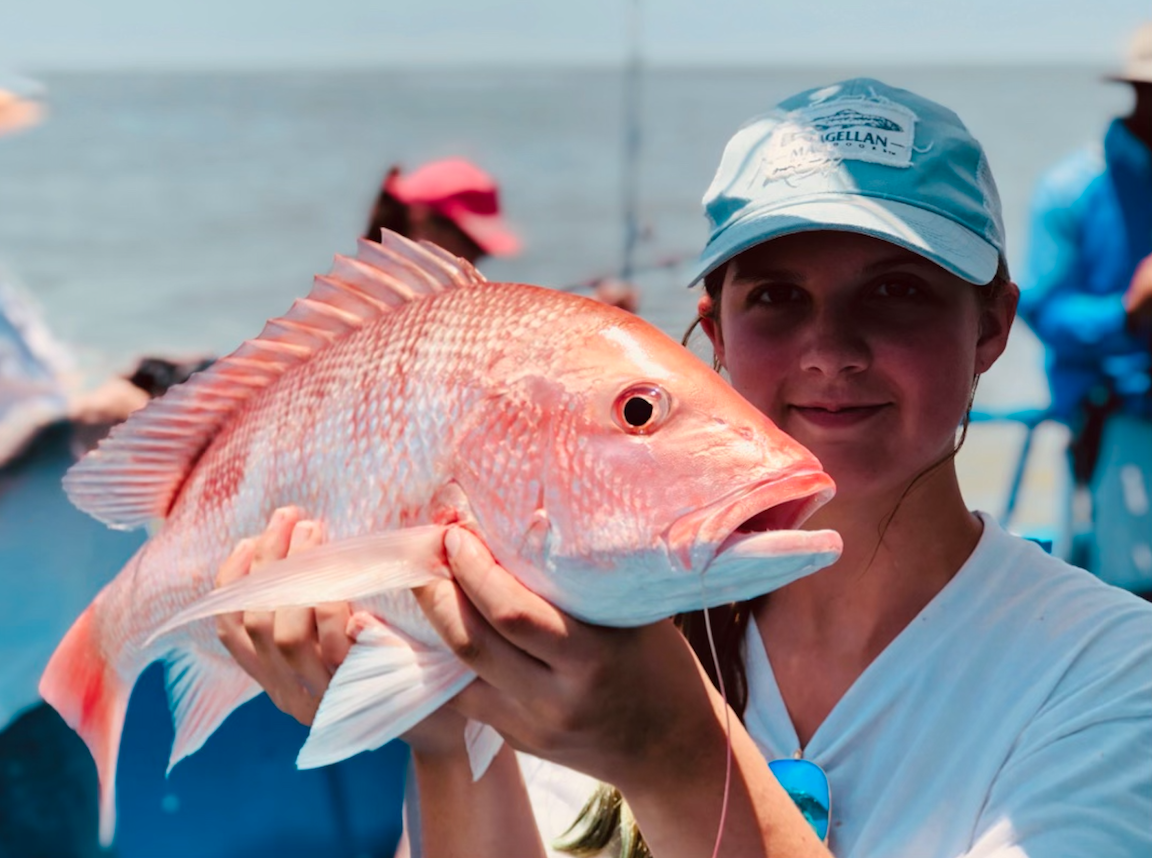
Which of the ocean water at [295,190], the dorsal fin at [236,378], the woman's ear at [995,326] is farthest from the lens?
the ocean water at [295,190]

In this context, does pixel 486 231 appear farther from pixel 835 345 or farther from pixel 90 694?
pixel 835 345

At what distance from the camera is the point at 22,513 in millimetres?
2666

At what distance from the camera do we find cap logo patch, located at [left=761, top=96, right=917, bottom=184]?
1.27 metres

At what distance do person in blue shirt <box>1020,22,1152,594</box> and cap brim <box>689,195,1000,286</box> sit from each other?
2322 millimetres

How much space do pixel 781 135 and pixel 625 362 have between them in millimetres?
425

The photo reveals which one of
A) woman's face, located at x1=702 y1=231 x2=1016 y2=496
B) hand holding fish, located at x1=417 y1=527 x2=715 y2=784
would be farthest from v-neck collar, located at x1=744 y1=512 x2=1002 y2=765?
hand holding fish, located at x1=417 y1=527 x2=715 y2=784

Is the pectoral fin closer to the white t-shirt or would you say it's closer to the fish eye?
the fish eye

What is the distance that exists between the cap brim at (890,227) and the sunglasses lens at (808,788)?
0.55m

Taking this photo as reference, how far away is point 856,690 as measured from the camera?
4.20 ft

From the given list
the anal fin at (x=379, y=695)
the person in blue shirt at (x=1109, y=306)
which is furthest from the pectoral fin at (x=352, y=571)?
the person in blue shirt at (x=1109, y=306)

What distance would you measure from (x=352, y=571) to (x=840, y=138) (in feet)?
2.32

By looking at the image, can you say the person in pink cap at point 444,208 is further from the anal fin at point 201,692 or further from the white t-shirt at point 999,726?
the white t-shirt at point 999,726

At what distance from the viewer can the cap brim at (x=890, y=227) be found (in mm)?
1215

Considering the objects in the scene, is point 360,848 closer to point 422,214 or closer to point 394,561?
point 394,561
